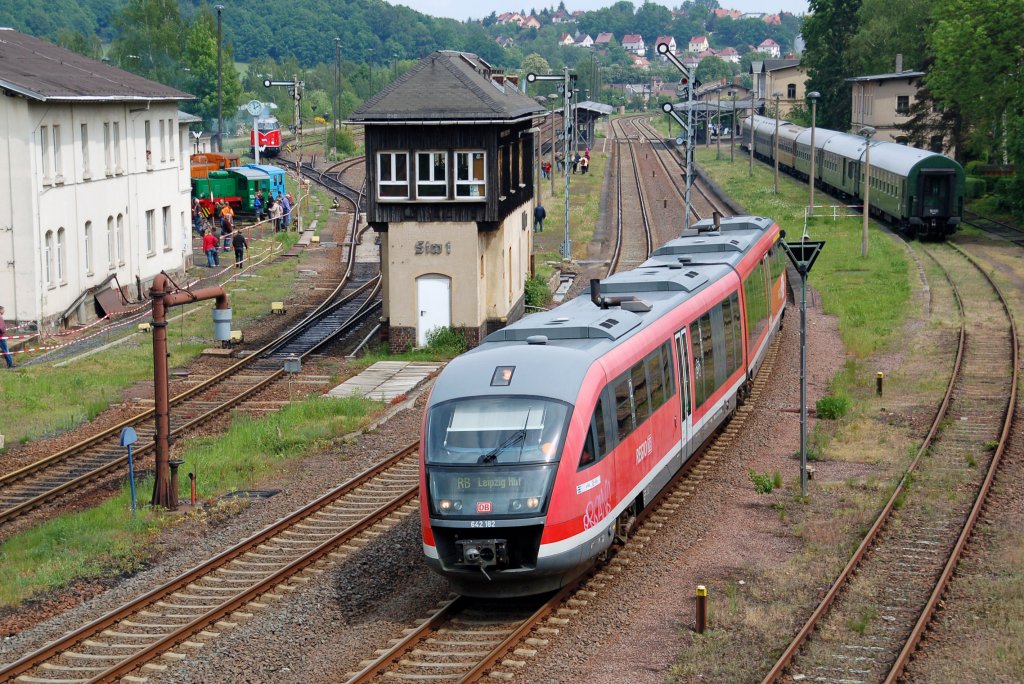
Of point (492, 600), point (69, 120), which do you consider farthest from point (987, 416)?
point (69, 120)

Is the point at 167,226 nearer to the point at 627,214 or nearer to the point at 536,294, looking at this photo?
the point at 536,294

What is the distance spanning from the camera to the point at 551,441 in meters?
14.5

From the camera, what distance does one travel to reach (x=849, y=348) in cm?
3194

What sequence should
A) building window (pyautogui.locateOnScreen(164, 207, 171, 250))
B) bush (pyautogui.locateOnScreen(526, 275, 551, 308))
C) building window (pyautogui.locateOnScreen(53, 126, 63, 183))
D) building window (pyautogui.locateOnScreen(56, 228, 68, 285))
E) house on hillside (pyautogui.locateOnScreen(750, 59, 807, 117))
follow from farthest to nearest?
house on hillside (pyautogui.locateOnScreen(750, 59, 807, 117)) < building window (pyautogui.locateOnScreen(164, 207, 171, 250)) < bush (pyautogui.locateOnScreen(526, 275, 551, 308)) < building window (pyautogui.locateOnScreen(56, 228, 68, 285)) < building window (pyautogui.locateOnScreen(53, 126, 63, 183))

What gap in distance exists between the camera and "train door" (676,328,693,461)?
19.2 meters

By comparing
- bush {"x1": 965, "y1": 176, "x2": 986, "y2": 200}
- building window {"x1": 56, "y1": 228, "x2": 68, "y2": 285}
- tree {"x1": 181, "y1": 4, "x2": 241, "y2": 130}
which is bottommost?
building window {"x1": 56, "y1": 228, "x2": 68, "y2": 285}

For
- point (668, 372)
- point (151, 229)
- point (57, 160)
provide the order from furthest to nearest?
1. point (151, 229)
2. point (57, 160)
3. point (668, 372)

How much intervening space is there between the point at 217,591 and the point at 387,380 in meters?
14.2

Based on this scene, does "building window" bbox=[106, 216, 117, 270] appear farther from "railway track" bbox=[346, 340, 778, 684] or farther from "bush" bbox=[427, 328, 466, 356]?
"railway track" bbox=[346, 340, 778, 684]

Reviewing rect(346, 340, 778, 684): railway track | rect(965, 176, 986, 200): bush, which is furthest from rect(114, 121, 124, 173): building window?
rect(965, 176, 986, 200): bush

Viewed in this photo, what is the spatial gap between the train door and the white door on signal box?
1437cm

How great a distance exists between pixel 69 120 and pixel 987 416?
85.6 ft

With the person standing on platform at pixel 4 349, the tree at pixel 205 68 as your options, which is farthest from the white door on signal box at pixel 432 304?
the tree at pixel 205 68

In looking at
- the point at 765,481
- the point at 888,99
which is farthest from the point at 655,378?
the point at 888,99
